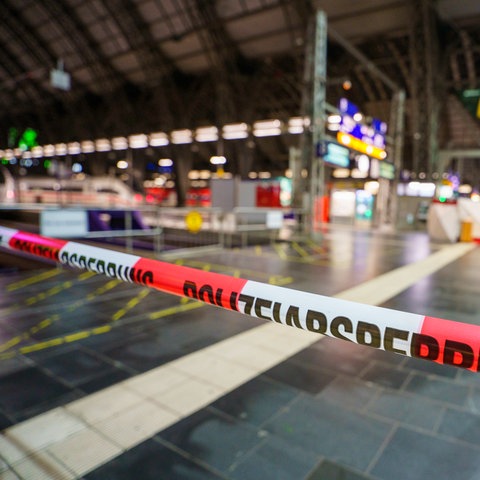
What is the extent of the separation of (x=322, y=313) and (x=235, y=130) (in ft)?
96.4

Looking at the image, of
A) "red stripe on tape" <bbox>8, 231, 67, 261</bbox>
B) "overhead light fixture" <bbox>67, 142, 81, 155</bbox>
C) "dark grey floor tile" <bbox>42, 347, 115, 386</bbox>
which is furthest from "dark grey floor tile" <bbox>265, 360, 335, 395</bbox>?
"overhead light fixture" <bbox>67, 142, 81, 155</bbox>

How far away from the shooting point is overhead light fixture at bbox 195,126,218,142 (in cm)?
3064

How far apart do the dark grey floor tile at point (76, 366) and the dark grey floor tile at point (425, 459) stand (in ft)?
8.19

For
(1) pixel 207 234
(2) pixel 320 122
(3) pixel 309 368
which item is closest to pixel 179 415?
(3) pixel 309 368

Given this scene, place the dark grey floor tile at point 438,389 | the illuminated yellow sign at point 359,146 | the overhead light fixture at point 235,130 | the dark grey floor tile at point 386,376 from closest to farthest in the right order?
the dark grey floor tile at point 438,389 → the dark grey floor tile at point 386,376 → the illuminated yellow sign at point 359,146 → the overhead light fixture at point 235,130

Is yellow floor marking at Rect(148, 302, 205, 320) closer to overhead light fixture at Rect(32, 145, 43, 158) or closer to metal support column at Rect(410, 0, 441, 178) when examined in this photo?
metal support column at Rect(410, 0, 441, 178)

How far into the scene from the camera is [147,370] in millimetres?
3625

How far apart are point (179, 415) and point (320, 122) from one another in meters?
14.1

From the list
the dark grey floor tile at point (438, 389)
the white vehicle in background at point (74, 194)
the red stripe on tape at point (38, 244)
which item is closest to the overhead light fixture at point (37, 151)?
the white vehicle in background at point (74, 194)

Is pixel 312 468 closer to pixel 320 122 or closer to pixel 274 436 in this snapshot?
pixel 274 436

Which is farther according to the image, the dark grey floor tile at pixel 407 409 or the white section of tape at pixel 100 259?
the dark grey floor tile at pixel 407 409

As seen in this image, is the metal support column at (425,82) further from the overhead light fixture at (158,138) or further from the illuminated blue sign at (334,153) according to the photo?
the overhead light fixture at (158,138)

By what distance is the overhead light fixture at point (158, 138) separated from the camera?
1326 inches

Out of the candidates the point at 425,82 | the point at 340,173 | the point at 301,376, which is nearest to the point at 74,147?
the point at 340,173
